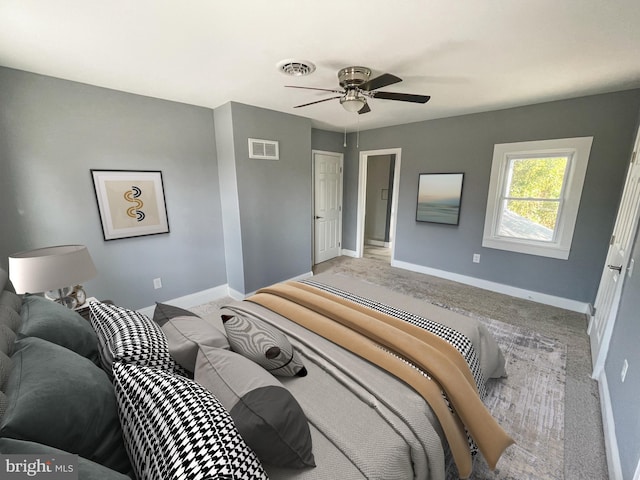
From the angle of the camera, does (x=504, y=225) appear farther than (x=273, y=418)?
Yes

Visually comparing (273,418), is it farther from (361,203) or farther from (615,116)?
(361,203)

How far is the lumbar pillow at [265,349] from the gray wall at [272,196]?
2.12 meters

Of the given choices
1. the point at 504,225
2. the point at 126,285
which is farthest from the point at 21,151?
the point at 504,225

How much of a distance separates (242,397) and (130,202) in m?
2.61

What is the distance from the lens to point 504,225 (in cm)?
354

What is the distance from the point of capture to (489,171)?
11.6ft

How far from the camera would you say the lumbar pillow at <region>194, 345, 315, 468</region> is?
0.81 metres

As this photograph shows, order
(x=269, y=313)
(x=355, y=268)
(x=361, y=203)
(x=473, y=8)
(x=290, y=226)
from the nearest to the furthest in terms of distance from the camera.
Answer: (x=473, y=8) → (x=269, y=313) → (x=290, y=226) → (x=355, y=268) → (x=361, y=203)

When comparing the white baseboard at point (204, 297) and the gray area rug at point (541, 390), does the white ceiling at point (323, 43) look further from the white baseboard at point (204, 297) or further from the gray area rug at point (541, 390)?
the white baseboard at point (204, 297)

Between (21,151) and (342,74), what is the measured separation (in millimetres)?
2675

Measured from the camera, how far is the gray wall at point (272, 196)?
10.2 feet

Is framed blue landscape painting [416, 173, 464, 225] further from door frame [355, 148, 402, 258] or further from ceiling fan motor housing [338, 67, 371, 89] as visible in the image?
ceiling fan motor housing [338, 67, 371, 89]

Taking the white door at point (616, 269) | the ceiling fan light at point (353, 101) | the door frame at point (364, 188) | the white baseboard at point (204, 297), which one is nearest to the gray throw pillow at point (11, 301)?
the white baseboard at point (204, 297)

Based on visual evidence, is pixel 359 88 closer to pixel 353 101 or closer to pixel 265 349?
pixel 353 101
